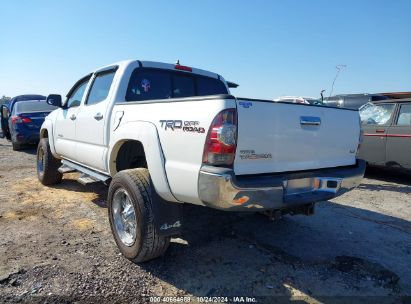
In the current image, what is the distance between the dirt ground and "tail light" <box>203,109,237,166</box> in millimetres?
1126

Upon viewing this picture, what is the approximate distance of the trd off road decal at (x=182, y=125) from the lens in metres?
2.56

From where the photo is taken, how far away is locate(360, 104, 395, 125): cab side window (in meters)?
7.11

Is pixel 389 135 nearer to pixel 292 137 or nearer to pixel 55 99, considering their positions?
pixel 292 137

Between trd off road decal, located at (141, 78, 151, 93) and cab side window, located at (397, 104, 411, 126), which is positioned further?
cab side window, located at (397, 104, 411, 126)

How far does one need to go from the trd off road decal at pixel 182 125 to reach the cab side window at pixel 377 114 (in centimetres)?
579

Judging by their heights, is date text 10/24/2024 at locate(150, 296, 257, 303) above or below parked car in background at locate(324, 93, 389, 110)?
below

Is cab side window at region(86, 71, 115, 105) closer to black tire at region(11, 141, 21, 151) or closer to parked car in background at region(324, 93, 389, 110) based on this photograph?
black tire at region(11, 141, 21, 151)

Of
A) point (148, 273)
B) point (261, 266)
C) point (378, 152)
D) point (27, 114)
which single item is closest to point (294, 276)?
point (261, 266)

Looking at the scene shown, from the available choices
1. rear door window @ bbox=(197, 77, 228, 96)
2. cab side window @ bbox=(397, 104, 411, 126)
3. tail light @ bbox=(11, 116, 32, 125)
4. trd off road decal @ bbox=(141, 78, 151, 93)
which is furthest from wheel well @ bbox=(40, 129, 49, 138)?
→ cab side window @ bbox=(397, 104, 411, 126)

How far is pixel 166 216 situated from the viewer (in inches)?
117

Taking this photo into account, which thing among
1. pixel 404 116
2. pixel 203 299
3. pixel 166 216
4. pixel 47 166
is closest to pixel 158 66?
pixel 166 216

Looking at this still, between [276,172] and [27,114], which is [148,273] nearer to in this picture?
[276,172]

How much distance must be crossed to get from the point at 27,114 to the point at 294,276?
988cm

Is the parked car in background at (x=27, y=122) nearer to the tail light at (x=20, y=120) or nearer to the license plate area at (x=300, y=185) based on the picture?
the tail light at (x=20, y=120)
